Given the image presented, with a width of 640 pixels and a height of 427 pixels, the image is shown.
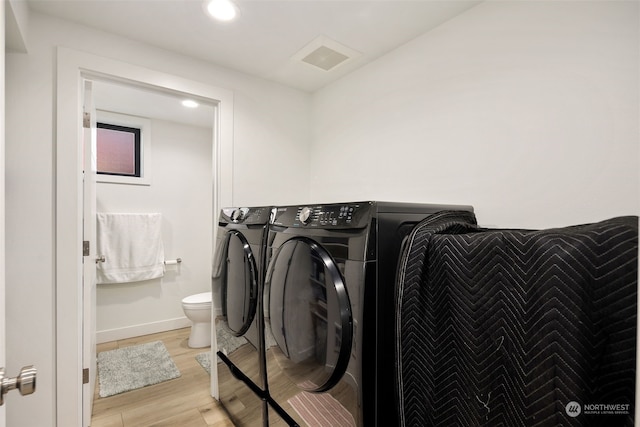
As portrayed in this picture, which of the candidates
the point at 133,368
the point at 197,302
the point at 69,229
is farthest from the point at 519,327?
the point at 133,368

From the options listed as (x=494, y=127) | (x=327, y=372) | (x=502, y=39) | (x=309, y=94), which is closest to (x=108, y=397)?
(x=327, y=372)

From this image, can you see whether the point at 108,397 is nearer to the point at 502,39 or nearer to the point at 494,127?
the point at 494,127

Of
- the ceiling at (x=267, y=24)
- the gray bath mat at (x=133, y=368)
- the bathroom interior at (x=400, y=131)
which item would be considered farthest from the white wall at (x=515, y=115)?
the gray bath mat at (x=133, y=368)

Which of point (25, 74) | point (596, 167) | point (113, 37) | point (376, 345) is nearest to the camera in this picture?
point (376, 345)

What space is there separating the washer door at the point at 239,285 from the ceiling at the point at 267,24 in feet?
3.80

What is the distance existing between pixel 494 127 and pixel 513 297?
925 millimetres

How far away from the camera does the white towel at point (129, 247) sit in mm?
2939

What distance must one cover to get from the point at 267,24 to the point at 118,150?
2.41m

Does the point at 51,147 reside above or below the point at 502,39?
below

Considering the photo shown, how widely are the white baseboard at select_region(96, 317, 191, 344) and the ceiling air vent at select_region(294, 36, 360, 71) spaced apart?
117 inches

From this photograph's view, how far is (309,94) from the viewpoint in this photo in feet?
8.54

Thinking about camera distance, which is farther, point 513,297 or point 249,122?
point 249,122

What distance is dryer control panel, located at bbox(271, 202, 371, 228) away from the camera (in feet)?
3.41

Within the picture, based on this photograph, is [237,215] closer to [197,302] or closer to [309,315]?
[309,315]
